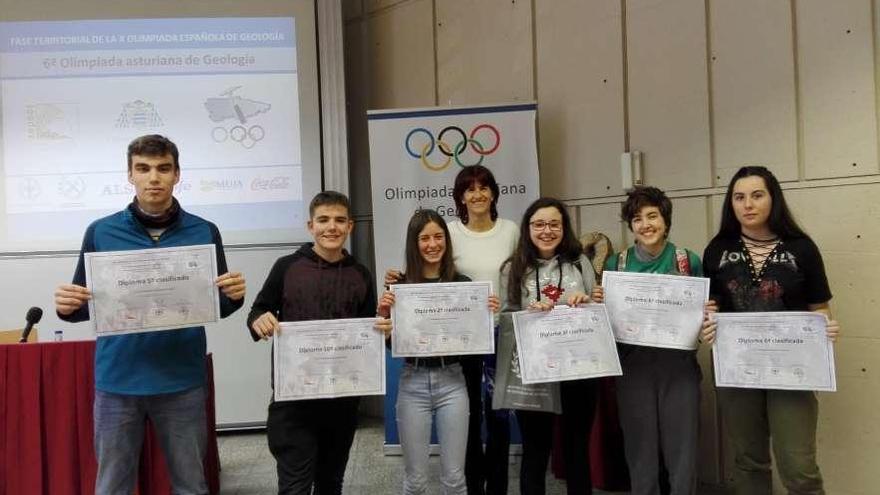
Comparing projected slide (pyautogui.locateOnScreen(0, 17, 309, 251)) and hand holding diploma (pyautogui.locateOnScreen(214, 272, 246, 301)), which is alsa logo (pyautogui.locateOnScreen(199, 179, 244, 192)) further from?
hand holding diploma (pyautogui.locateOnScreen(214, 272, 246, 301))

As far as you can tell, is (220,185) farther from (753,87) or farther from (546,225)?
(753,87)

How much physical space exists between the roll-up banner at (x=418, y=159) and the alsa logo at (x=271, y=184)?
35.7 inches

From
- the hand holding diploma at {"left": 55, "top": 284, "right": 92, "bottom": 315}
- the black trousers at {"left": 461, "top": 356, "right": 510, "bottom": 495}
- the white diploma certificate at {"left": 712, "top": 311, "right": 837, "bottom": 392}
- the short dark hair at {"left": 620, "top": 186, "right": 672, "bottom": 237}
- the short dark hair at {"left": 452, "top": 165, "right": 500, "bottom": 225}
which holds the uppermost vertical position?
the short dark hair at {"left": 452, "top": 165, "right": 500, "bottom": 225}

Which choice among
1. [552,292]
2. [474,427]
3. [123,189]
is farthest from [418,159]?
[123,189]

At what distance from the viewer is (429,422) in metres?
2.40

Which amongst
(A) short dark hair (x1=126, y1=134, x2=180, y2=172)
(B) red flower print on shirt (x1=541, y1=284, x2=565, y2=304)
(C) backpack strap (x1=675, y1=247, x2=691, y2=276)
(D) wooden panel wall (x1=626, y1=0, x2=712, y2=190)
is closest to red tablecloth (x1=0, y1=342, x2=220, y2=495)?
(A) short dark hair (x1=126, y1=134, x2=180, y2=172)

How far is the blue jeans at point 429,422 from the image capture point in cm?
238

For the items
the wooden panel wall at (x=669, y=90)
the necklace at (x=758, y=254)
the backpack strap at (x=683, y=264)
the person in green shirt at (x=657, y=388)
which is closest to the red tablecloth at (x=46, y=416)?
the person in green shirt at (x=657, y=388)

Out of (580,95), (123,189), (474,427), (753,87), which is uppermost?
(580,95)

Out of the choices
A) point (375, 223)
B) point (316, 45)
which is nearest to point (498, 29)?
point (316, 45)

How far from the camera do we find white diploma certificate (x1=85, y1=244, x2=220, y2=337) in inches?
81.6

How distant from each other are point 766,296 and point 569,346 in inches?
30.7

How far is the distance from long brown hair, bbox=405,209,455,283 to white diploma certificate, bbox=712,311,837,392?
1.06m

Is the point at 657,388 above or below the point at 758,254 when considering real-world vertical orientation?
below
